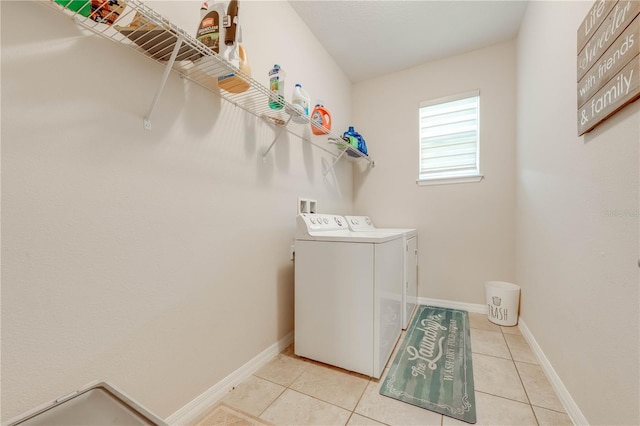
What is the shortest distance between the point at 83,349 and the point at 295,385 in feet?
3.32

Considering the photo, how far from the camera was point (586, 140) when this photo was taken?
1.10 meters

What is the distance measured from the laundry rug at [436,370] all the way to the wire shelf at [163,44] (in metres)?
1.73

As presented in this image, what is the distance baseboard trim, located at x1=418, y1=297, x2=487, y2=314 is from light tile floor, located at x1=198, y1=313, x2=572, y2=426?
0.76 metres

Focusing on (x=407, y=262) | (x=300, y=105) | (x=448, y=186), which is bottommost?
(x=407, y=262)

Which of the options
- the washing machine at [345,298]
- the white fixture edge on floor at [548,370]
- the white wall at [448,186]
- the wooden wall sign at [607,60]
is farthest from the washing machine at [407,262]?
the wooden wall sign at [607,60]

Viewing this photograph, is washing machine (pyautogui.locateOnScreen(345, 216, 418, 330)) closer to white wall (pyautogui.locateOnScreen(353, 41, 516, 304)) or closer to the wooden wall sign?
white wall (pyautogui.locateOnScreen(353, 41, 516, 304))

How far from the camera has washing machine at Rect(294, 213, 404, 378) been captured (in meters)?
1.48

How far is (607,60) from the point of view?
3.05 ft

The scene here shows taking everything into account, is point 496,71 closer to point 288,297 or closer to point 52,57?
point 288,297

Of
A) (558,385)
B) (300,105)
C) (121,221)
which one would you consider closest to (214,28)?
(300,105)

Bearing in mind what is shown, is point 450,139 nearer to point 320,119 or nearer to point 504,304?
point 320,119

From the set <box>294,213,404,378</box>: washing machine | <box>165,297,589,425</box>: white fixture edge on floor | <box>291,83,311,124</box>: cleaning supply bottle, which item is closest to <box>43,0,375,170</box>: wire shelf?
<box>291,83,311,124</box>: cleaning supply bottle

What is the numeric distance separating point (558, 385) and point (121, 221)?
7.22ft

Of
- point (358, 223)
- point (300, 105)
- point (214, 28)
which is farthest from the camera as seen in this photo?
point (358, 223)
